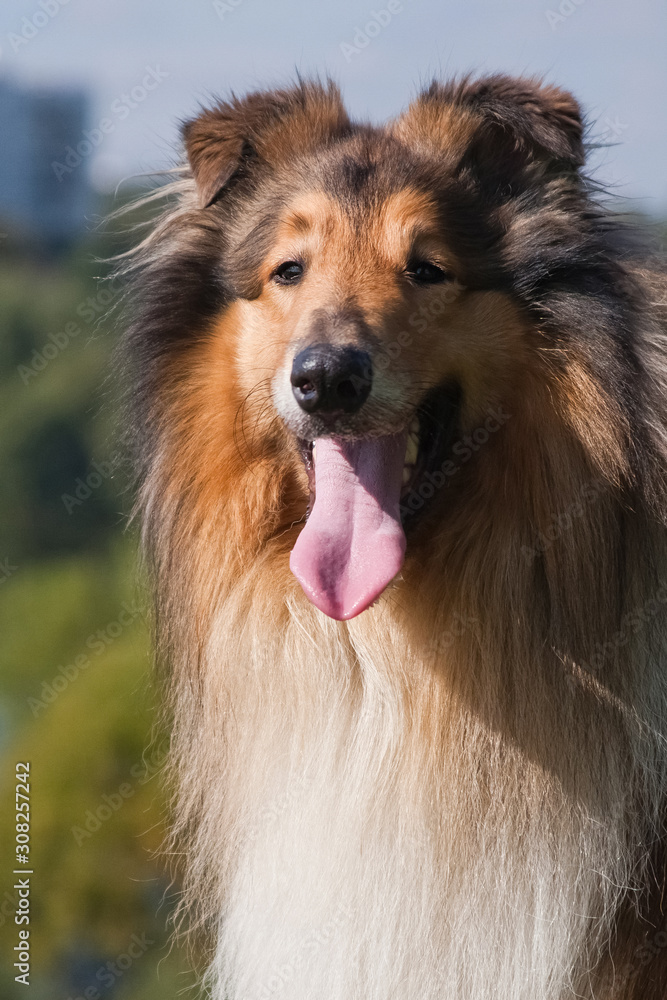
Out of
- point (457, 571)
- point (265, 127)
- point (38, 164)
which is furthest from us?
point (38, 164)

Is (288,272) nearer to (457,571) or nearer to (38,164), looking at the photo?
(457,571)

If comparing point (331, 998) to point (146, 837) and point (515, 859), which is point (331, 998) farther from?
point (146, 837)

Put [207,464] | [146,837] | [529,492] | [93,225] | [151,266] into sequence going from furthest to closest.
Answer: [146,837] < [93,225] < [151,266] < [207,464] < [529,492]

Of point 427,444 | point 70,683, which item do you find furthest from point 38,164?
point 427,444

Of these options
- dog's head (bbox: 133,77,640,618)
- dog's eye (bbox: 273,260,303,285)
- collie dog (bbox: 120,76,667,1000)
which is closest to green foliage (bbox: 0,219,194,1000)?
dog's head (bbox: 133,77,640,618)

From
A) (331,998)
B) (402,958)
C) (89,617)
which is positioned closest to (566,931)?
(402,958)

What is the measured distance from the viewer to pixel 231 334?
2852 millimetres

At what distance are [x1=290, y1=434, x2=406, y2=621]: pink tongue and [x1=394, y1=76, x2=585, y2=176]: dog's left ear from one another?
904mm

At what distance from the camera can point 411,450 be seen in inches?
109

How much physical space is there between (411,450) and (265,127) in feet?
3.75

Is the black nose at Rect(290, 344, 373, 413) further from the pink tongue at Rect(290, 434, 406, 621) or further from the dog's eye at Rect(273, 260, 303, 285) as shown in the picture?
the dog's eye at Rect(273, 260, 303, 285)

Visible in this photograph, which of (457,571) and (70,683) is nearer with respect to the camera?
(457,571)

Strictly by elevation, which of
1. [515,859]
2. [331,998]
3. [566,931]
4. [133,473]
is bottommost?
[331,998]

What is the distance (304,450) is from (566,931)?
1.54m
